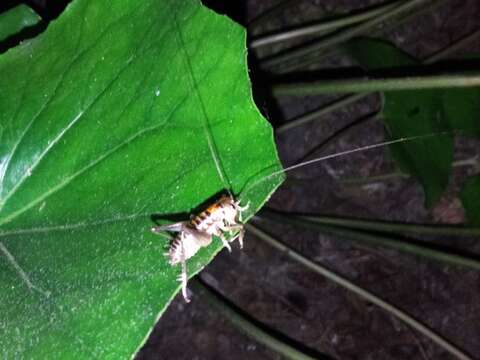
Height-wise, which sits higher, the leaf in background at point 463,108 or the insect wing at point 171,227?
the insect wing at point 171,227

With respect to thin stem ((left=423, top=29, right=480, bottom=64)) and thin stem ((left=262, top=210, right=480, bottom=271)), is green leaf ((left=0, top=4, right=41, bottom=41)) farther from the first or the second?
thin stem ((left=423, top=29, right=480, bottom=64))

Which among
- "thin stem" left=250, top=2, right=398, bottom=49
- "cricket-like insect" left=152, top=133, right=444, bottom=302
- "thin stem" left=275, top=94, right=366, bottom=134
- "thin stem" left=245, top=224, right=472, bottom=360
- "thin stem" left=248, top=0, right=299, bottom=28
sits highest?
"cricket-like insect" left=152, top=133, right=444, bottom=302

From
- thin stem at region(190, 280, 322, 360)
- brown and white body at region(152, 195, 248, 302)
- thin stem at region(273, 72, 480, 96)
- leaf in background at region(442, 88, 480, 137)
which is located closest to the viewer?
brown and white body at region(152, 195, 248, 302)

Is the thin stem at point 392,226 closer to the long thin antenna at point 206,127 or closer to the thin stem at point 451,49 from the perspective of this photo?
the thin stem at point 451,49

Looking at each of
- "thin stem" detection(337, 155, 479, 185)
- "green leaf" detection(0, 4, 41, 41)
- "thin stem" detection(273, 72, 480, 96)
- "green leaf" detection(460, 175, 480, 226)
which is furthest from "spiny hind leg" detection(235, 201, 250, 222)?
"thin stem" detection(337, 155, 479, 185)

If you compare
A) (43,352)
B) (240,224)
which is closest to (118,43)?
(240,224)

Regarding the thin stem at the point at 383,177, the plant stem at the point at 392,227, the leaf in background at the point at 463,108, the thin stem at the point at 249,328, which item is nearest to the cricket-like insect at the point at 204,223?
the thin stem at the point at 249,328
